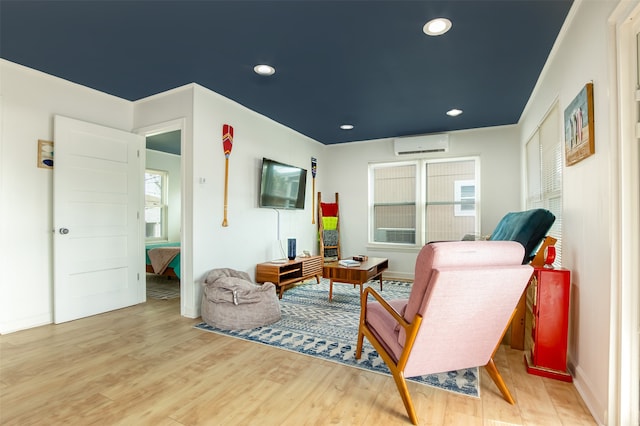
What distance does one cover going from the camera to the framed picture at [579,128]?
6.12 feet

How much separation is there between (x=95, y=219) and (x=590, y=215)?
176 inches

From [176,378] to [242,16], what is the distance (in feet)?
8.53

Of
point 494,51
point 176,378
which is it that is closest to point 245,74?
point 494,51

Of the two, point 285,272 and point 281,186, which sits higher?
point 281,186

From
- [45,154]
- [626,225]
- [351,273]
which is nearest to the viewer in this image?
Result: [626,225]

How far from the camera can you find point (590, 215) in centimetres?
190

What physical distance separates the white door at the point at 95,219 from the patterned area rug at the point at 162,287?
402mm

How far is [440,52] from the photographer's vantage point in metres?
2.72

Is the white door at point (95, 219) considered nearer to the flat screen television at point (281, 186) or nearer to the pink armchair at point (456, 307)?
the flat screen television at point (281, 186)

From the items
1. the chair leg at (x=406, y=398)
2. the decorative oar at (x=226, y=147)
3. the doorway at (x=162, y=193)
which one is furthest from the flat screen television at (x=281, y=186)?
the chair leg at (x=406, y=398)

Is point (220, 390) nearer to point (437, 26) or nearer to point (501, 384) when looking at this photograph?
point (501, 384)

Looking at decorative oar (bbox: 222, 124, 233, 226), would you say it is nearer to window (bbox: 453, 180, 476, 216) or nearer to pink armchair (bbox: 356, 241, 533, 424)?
pink armchair (bbox: 356, 241, 533, 424)

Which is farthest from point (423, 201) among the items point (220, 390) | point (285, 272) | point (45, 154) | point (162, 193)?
point (162, 193)

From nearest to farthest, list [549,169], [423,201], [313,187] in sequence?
[549,169] < [423,201] < [313,187]
